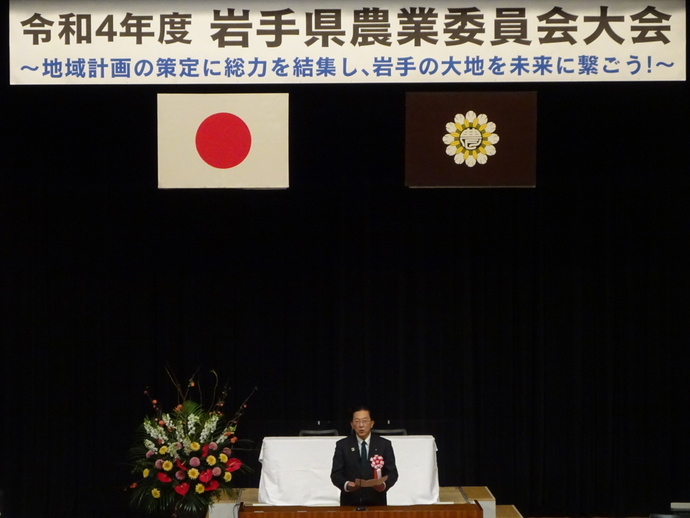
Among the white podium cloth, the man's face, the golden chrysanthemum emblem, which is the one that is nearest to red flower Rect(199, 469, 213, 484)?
the man's face

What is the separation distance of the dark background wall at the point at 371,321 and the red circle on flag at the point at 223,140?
171 centimetres

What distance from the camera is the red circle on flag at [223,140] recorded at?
673 centimetres

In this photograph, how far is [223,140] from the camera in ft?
22.1

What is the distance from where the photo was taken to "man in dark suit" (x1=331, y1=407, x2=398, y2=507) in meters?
5.88

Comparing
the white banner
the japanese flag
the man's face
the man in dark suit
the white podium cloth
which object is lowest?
the white podium cloth

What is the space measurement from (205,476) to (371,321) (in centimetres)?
357

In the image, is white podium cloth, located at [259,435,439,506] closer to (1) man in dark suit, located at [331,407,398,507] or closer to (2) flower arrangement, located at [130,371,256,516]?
(1) man in dark suit, located at [331,407,398,507]

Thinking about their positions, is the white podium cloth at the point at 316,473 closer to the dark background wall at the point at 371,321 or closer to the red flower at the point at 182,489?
the dark background wall at the point at 371,321

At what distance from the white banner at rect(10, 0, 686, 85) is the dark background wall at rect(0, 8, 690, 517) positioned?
174 cm

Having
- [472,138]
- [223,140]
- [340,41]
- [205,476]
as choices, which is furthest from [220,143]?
[205,476]

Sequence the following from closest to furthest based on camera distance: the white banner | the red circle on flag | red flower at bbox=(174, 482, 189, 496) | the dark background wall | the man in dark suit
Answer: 1. red flower at bbox=(174, 482, 189, 496)
2. the man in dark suit
3. the white banner
4. the red circle on flag
5. the dark background wall

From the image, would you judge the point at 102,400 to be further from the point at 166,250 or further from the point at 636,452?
the point at 636,452

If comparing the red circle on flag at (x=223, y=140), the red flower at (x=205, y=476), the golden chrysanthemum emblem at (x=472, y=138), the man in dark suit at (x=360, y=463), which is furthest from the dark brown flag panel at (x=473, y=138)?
the red flower at (x=205, y=476)

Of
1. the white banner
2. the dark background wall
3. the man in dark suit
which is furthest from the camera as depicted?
the dark background wall
